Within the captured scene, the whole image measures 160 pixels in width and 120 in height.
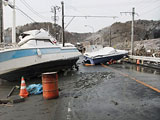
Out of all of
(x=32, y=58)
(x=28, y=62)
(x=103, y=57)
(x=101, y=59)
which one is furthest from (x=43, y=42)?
(x=103, y=57)

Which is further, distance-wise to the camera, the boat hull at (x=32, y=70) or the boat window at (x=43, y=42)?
the boat window at (x=43, y=42)

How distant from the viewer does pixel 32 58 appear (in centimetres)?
1044

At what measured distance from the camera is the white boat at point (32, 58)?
9.66m

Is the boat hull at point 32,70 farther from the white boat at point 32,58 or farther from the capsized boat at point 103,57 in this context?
the capsized boat at point 103,57

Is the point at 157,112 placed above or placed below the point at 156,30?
below

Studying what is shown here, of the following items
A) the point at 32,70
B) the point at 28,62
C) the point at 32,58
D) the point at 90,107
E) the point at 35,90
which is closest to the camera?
the point at 90,107

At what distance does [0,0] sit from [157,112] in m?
11.7

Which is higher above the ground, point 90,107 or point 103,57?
point 103,57

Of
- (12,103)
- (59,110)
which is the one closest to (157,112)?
(59,110)

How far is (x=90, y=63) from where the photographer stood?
21500 mm

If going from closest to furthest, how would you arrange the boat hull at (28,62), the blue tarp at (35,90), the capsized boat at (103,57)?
1. the blue tarp at (35,90)
2. the boat hull at (28,62)
3. the capsized boat at (103,57)

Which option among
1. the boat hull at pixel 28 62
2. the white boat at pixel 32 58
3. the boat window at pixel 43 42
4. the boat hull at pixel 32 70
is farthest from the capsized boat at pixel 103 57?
the boat hull at pixel 28 62

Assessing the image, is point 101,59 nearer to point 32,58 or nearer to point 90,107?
point 32,58

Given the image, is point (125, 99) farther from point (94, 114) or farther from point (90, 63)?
point (90, 63)
